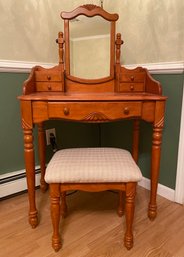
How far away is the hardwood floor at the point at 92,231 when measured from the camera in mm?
1000

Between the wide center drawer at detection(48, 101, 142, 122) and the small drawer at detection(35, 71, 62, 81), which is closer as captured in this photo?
the wide center drawer at detection(48, 101, 142, 122)

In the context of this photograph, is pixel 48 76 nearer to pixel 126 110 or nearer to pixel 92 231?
pixel 126 110

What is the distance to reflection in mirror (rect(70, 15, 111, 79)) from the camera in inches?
50.6

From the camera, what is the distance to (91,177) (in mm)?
888

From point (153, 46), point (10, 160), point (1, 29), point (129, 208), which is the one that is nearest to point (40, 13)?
point (1, 29)

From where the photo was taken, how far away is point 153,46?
1345mm

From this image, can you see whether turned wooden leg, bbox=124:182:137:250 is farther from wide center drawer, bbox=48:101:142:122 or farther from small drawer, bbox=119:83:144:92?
small drawer, bbox=119:83:144:92

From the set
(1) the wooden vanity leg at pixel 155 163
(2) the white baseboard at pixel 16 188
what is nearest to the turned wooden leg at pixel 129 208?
(1) the wooden vanity leg at pixel 155 163

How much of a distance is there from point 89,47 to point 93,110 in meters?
0.52

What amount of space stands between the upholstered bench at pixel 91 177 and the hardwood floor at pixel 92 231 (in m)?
0.08

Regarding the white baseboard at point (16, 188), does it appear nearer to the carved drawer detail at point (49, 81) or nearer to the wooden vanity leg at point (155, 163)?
the wooden vanity leg at point (155, 163)

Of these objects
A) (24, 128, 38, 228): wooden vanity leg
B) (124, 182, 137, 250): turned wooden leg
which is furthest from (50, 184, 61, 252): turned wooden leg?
(124, 182, 137, 250): turned wooden leg

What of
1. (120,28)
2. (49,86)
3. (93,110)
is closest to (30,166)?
(93,110)

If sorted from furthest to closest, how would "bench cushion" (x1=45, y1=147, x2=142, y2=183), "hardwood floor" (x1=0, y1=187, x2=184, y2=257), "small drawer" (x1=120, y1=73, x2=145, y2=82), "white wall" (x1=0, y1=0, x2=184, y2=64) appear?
"small drawer" (x1=120, y1=73, x2=145, y2=82)
"white wall" (x1=0, y1=0, x2=184, y2=64)
"hardwood floor" (x1=0, y1=187, x2=184, y2=257)
"bench cushion" (x1=45, y1=147, x2=142, y2=183)
